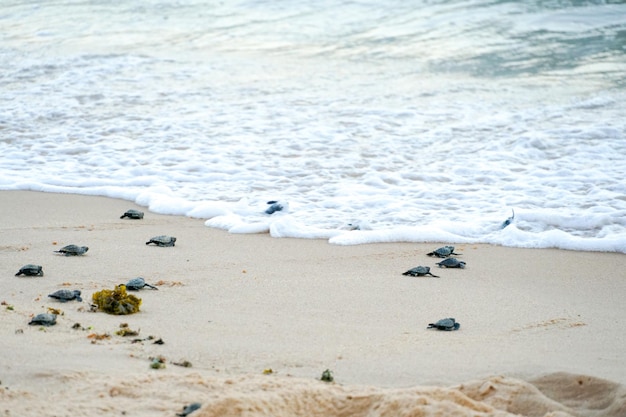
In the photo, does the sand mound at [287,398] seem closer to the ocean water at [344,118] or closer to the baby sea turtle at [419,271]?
the baby sea turtle at [419,271]

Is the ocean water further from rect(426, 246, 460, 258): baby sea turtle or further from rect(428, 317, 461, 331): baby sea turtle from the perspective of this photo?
rect(428, 317, 461, 331): baby sea turtle

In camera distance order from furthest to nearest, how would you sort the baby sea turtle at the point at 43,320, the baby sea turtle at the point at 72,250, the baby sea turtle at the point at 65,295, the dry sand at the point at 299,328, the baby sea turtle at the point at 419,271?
the baby sea turtle at the point at 72,250 → the baby sea turtle at the point at 419,271 → the baby sea turtle at the point at 65,295 → the baby sea turtle at the point at 43,320 → the dry sand at the point at 299,328

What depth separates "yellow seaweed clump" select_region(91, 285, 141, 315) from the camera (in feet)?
11.7

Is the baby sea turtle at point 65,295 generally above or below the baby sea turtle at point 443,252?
above

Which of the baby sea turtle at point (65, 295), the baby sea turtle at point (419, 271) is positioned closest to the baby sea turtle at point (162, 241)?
the baby sea turtle at point (65, 295)

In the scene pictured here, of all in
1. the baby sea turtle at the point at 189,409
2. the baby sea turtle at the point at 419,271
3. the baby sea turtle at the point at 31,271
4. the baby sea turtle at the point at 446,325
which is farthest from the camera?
the baby sea turtle at the point at 419,271

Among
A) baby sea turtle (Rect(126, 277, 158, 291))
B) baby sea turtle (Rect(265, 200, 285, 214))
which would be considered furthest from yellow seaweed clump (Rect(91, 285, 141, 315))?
baby sea turtle (Rect(265, 200, 285, 214))

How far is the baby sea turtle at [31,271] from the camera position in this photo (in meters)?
4.14

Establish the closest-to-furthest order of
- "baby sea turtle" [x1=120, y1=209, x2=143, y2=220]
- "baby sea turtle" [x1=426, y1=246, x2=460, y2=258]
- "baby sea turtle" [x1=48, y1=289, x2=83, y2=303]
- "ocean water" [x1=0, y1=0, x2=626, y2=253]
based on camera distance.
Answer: "baby sea turtle" [x1=48, y1=289, x2=83, y2=303] < "baby sea turtle" [x1=426, y1=246, x2=460, y2=258] < "baby sea turtle" [x1=120, y1=209, x2=143, y2=220] < "ocean water" [x1=0, y1=0, x2=626, y2=253]

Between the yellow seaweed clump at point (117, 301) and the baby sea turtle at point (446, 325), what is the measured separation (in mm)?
1375

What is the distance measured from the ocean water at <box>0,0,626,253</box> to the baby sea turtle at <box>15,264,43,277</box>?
1.63 metres

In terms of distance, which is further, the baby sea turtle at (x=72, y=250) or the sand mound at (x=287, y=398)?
the baby sea turtle at (x=72, y=250)

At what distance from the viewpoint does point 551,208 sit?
227 inches

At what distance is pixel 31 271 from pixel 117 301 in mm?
814
